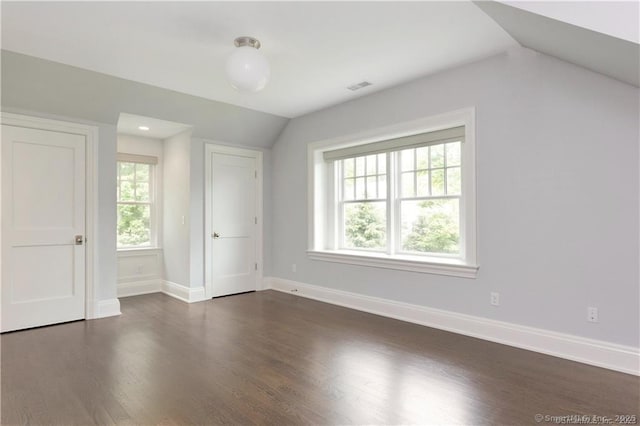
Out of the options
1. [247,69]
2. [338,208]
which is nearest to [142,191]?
[338,208]

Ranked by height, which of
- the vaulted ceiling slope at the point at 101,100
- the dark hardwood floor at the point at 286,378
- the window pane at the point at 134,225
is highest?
the vaulted ceiling slope at the point at 101,100

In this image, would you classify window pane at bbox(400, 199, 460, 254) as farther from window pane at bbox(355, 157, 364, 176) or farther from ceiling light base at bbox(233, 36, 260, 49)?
ceiling light base at bbox(233, 36, 260, 49)

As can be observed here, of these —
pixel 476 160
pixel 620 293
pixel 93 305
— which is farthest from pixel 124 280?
pixel 620 293

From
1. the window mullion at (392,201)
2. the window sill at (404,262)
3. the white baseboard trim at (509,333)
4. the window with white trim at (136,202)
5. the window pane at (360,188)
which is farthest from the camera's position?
the window with white trim at (136,202)

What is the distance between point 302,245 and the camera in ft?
17.5

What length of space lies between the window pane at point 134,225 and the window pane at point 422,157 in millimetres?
4084

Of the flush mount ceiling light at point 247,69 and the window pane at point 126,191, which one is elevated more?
the flush mount ceiling light at point 247,69

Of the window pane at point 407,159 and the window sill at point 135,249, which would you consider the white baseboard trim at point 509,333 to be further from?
the window sill at point 135,249

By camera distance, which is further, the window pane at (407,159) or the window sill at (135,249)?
the window sill at (135,249)

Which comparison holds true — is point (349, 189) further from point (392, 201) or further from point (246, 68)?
point (246, 68)

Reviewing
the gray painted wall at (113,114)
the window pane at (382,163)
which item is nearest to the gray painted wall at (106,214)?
the gray painted wall at (113,114)

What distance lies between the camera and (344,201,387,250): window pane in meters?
4.59

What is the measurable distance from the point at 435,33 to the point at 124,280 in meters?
5.08

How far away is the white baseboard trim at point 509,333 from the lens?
2711 millimetres
